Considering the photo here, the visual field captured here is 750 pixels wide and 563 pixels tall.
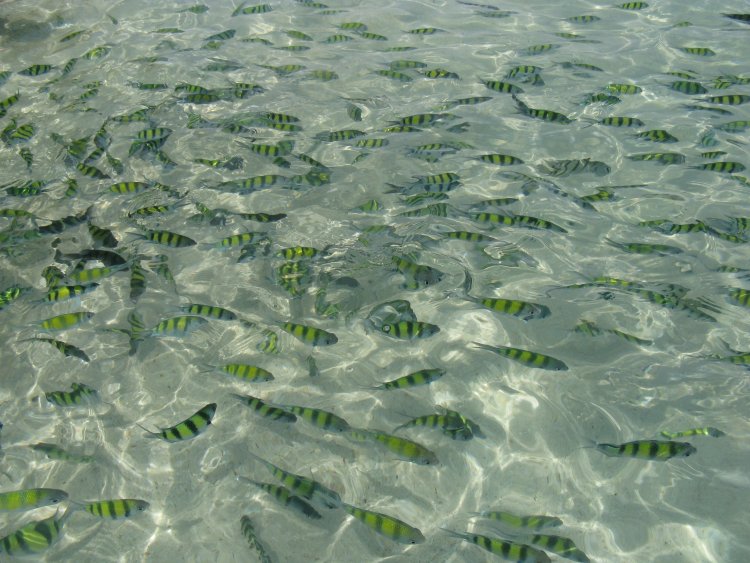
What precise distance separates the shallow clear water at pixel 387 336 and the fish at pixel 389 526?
20 cm

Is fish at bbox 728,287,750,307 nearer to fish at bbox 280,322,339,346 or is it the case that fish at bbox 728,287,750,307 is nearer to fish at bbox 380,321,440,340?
fish at bbox 380,321,440,340

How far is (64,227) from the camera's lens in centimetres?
599

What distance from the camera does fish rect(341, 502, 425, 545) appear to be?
337 cm

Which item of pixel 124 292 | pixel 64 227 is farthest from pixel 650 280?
pixel 64 227

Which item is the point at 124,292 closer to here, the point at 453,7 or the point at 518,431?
the point at 518,431

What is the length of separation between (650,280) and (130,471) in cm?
441

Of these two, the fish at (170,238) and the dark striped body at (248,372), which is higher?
the fish at (170,238)

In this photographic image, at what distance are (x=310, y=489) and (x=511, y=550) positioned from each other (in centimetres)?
119

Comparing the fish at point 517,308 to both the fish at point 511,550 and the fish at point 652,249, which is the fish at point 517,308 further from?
the fish at point 511,550

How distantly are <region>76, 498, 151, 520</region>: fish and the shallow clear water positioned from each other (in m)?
0.22

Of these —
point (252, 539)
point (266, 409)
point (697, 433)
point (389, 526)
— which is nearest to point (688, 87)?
point (697, 433)

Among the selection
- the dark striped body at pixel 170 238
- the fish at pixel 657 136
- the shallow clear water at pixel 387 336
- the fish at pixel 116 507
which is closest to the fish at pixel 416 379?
the shallow clear water at pixel 387 336

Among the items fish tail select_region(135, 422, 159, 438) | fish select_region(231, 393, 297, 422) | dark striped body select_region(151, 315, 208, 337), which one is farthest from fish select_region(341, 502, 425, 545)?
dark striped body select_region(151, 315, 208, 337)

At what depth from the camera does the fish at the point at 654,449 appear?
3.61m
